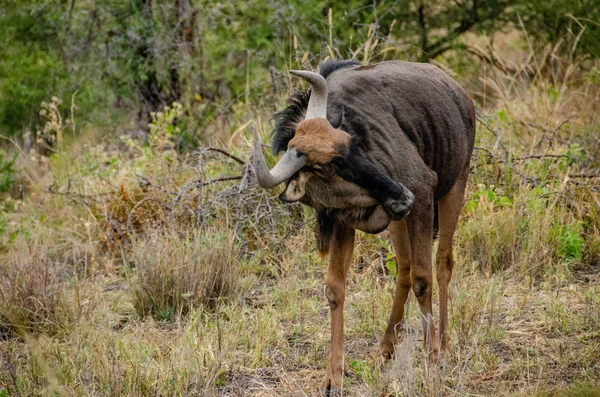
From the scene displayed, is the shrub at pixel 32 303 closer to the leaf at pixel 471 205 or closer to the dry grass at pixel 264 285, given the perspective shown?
the dry grass at pixel 264 285

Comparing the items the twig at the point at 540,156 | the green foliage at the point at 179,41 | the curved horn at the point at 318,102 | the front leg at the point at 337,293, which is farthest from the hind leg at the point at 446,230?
the green foliage at the point at 179,41

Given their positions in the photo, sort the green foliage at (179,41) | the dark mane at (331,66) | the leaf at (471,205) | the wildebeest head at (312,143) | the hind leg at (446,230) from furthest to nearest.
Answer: the green foliage at (179,41) < the leaf at (471,205) < the hind leg at (446,230) < the dark mane at (331,66) < the wildebeest head at (312,143)

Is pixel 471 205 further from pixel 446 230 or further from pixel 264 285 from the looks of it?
pixel 264 285

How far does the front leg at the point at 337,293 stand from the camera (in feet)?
14.6

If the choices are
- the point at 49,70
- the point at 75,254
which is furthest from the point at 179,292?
the point at 49,70

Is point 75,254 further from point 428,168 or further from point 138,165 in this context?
point 428,168

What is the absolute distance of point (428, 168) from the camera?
4.48m

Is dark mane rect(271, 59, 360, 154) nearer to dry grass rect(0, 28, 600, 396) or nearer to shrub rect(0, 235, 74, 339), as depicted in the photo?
dry grass rect(0, 28, 600, 396)

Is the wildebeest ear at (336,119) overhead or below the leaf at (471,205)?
overhead

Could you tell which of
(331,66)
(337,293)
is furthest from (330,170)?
(331,66)

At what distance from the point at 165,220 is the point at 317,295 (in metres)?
1.66

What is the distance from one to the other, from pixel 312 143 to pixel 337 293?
41.9 inches

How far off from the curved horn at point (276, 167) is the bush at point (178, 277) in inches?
85.3

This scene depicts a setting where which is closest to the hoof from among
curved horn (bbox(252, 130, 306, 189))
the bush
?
curved horn (bbox(252, 130, 306, 189))
